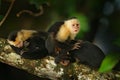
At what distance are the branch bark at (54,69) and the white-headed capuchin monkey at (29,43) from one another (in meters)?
0.05

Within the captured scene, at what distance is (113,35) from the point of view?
3.04 m

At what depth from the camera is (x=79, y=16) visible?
8.95ft

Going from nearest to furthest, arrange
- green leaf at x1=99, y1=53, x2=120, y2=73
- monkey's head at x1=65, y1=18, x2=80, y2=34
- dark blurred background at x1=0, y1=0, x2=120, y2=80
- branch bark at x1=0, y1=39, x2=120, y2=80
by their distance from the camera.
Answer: green leaf at x1=99, y1=53, x2=120, y2=73
branch bark at x1=0, y1=39, x2=120, y2=80
monkey's head at x1=65, y1=18, x2=80, y2=34
dark blurred background at x1=0, y1=0, x2=120, y2=80

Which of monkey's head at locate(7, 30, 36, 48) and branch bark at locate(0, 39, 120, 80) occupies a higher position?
monkey's head at locate(7, 30, 36, 48)

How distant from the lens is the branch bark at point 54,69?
197cm

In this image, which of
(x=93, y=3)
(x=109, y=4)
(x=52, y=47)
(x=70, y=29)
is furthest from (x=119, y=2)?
(x=52, y=47)

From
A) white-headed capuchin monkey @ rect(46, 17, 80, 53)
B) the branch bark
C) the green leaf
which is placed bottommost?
the branch bark

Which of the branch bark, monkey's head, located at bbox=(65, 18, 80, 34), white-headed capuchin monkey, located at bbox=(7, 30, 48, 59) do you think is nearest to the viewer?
the branch bark

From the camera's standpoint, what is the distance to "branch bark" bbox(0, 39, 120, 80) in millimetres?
1967

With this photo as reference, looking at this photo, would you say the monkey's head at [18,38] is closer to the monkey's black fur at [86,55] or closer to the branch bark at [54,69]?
the branch bark at [54,69]

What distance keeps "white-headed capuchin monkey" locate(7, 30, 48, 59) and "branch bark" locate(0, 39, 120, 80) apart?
0.15 ft

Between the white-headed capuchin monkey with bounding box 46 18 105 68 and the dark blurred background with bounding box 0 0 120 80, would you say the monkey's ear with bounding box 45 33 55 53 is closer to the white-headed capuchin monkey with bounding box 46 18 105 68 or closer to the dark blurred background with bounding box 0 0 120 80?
the white-headed capuchin monkey with bounding box 46 18 105 68

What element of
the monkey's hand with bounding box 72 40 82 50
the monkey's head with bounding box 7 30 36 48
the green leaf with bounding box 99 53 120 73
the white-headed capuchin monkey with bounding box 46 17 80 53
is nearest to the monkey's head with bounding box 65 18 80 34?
the white-headed capuchin monkey with bounding box 46 17 80 53

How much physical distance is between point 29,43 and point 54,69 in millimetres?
293
